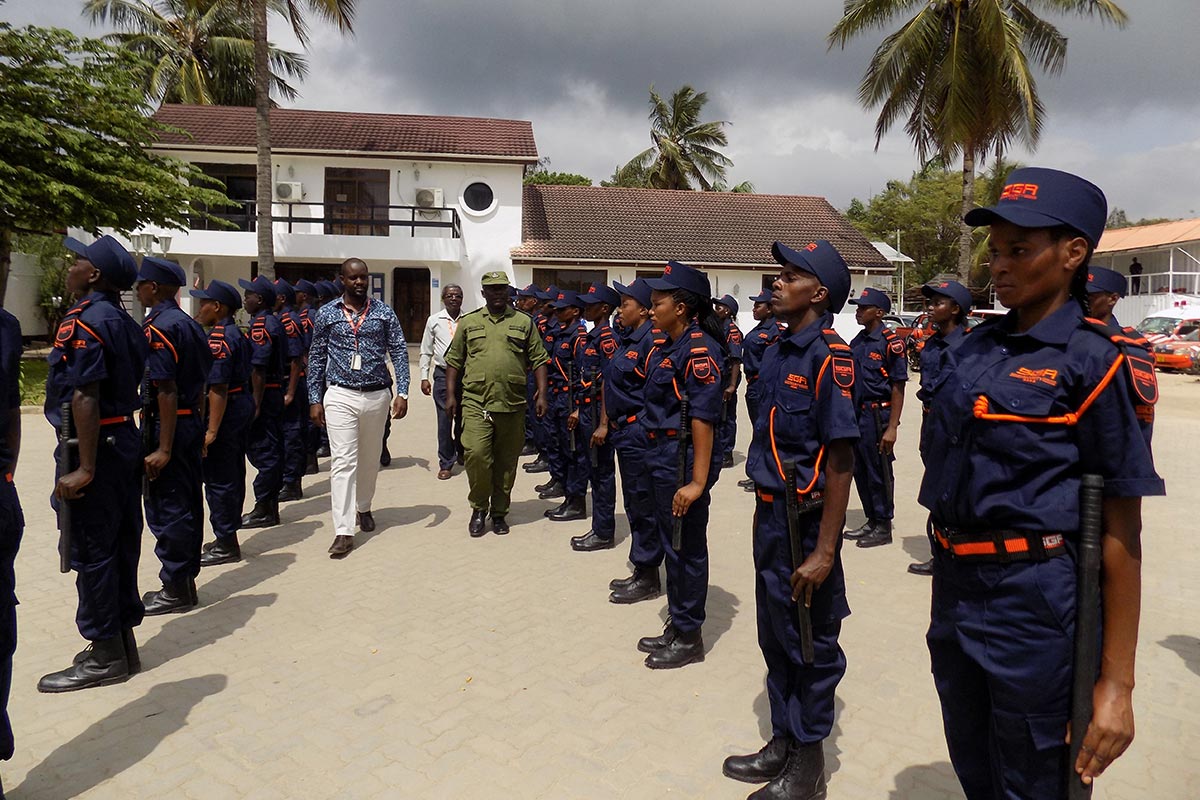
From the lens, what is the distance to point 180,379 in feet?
15.1

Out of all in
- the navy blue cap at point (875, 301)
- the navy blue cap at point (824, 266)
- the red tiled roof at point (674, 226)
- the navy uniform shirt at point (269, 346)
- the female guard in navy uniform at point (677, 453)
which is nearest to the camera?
the navy blue cap at point (824, 266)

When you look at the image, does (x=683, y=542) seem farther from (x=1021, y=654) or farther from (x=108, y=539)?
(x=108, y=539)

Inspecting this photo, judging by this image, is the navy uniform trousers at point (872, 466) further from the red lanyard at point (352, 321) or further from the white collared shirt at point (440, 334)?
the white collared shirt at point (440, 334)

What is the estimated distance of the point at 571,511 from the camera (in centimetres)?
709

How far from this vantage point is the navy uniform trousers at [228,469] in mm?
5543

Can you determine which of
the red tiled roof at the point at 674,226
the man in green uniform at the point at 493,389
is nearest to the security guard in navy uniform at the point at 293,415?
the man in green uniform at the point at 493,389

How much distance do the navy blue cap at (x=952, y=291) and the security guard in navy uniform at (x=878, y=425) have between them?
26.5 inches

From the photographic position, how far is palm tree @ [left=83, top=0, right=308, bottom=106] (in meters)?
29.4

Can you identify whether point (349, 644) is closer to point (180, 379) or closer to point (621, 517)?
point (180, 379)

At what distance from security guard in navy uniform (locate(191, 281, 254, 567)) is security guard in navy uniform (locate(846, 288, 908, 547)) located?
472cm

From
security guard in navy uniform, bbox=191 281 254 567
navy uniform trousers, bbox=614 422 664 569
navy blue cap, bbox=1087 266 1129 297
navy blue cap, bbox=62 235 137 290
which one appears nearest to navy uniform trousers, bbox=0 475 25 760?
navy blue cap, bbox=62 235 137 290

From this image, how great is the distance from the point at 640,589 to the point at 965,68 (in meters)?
18.3

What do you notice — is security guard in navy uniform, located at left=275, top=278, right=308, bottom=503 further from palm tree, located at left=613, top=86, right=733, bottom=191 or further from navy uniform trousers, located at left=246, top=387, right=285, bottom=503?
palm tree, located at left=613, top=86, right=733, bottom=191

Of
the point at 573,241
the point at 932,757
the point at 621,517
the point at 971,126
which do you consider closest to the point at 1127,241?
the point at 971,126
